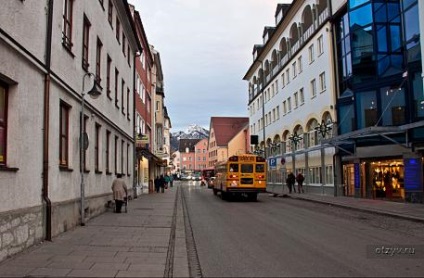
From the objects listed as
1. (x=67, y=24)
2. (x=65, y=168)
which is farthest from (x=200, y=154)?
(x=65, y=168)

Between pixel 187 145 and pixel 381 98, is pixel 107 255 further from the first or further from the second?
pixel 187 145

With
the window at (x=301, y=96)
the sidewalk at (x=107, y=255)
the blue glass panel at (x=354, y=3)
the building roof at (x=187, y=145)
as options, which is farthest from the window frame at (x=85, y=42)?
the building roof at (x=187, y=145)

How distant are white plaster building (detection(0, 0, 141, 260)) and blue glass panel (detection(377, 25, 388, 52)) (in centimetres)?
1579

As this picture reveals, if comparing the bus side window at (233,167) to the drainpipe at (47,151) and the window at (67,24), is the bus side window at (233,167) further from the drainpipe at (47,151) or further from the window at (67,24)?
the drainpipe at (47,151)

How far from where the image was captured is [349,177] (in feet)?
104

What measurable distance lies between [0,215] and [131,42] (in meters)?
22.8

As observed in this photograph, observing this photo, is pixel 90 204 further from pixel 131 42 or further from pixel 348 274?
pixel 131 42

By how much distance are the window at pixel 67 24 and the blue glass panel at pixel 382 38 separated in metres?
19.2

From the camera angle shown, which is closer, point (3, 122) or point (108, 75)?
point (3, 122)

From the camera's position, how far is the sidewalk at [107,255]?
7.69m

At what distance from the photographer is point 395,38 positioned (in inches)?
1054

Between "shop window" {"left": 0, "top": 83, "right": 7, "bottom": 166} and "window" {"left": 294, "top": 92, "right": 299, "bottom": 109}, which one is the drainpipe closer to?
"shop window" {"left": 0, "top": 83, "right": 7, "bottom": 166}

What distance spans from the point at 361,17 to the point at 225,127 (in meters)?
101

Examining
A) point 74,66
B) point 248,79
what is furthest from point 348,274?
point 248,79
